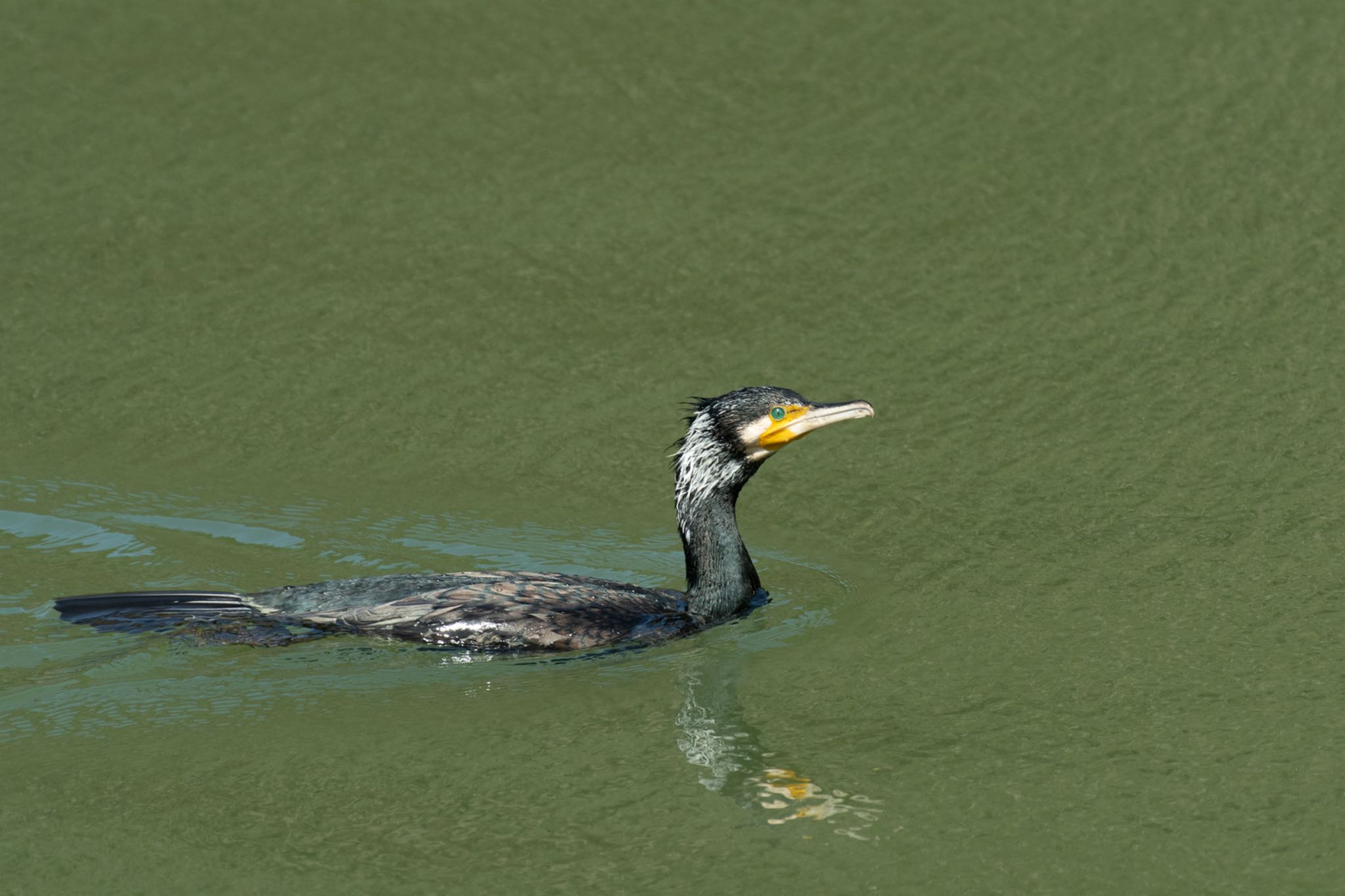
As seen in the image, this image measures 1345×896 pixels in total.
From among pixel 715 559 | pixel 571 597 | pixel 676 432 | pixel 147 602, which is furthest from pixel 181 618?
pixel 676 432

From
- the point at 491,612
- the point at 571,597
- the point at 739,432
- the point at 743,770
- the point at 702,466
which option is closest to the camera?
the point at 743,770

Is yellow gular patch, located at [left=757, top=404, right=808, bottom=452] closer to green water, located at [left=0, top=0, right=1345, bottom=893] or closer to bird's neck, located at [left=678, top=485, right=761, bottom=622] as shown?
bird's neck, located at [left=678, top=485, right=761, bottom=622]

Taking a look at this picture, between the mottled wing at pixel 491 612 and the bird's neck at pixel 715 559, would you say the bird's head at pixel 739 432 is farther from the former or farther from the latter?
the mottled wing at pixel 491 612

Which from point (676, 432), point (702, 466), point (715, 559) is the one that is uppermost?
point (676, 432)

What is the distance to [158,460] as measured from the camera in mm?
10844

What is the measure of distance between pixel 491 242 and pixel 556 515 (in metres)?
3.67

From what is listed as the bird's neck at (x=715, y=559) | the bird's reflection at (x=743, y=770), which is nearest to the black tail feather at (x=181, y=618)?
the bird's neck at (x=715, y=559)

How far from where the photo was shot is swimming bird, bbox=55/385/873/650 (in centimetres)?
847

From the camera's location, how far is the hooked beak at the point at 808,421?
28.0 ft

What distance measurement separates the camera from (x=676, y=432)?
35.8ft

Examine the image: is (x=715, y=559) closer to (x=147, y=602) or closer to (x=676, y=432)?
(x=676, y=432)

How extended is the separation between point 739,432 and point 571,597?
110 centimetres

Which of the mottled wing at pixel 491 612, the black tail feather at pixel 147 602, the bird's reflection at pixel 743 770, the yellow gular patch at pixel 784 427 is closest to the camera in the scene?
the bird's reflection at pixel 743 770

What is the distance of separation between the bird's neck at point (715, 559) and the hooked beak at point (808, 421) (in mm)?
318
